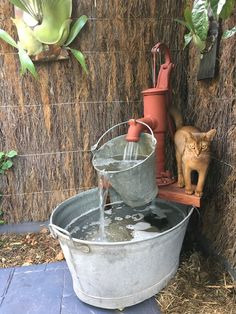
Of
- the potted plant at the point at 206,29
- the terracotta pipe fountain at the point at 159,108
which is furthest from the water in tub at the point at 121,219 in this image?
the potted plant at the point at 206,29

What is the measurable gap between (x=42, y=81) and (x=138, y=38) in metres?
0.72

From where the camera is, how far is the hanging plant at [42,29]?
1.72 meters

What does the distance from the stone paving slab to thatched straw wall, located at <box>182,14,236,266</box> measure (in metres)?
0.53

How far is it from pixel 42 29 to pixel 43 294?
1.57 m

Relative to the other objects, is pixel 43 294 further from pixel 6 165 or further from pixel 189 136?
pixel 189 136

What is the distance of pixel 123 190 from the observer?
4.34ft

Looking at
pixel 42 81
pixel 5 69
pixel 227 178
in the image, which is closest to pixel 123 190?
pixel 227 178

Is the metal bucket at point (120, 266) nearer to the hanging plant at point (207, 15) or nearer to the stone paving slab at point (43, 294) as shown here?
the stone paving slab at point (43, 294)

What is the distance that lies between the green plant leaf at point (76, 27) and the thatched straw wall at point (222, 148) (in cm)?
74

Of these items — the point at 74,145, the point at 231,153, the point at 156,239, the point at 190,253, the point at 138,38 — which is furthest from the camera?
the point at 74,145

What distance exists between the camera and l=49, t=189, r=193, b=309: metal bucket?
1.24 m

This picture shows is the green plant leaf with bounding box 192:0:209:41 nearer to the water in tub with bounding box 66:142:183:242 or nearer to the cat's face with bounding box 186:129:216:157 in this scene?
the cat's face with bounding box 186:129:216:157

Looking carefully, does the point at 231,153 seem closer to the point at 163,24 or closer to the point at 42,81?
the point at 163,24

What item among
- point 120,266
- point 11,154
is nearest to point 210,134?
point 120,266
